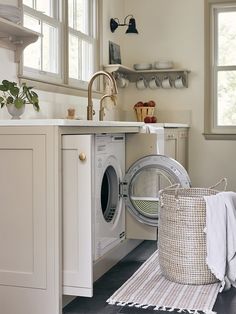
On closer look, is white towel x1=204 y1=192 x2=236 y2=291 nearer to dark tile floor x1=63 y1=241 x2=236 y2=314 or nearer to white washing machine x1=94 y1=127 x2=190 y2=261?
dark tile floor x1=63 y1=241 x2=236 y2=314

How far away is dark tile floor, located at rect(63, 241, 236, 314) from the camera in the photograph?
248cm

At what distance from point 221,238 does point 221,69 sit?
2.92m

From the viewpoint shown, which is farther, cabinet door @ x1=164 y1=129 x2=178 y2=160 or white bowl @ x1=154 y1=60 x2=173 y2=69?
white bowl @ x1=154 y1=60 x2=173 y2=69

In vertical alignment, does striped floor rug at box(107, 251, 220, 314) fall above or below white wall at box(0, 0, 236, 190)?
below

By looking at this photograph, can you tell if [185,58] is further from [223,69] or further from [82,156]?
[82,156]

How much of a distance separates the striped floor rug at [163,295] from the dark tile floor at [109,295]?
4 cm

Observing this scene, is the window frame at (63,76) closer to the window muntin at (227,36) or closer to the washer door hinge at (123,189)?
the washer door hinge at (123,189)

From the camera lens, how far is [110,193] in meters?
3.29

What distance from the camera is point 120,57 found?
5.30 metres

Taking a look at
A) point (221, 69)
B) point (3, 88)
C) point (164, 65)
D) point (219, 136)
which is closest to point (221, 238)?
point (3, 88)

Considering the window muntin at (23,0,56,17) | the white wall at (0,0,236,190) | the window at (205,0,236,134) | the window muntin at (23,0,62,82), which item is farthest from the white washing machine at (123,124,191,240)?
the window at (205,0,236,134)

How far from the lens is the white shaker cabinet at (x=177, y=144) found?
4367 mm

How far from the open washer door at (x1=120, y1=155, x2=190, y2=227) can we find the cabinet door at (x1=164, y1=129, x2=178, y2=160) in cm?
81

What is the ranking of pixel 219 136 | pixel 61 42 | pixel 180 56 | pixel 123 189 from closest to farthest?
pixel 123 189 < pixel 61 42 < pixel 219 136 < pixel 180 56
